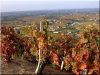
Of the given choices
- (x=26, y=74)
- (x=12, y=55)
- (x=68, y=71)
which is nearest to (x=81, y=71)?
(x=68, y=71)

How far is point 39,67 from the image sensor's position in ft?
53.9

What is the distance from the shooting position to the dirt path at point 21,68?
1625 centimetres

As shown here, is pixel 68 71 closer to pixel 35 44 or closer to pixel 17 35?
pixel 35 44

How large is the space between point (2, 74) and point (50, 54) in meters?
2.57

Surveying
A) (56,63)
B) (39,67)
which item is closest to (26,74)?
(39,67)

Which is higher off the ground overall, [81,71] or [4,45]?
Answer: [4,45]

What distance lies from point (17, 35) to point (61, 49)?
247cm

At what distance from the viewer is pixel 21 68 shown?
54.9 ft

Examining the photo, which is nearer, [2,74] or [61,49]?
[2,74]

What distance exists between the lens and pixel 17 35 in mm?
17500

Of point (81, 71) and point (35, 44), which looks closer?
point (81, 71)

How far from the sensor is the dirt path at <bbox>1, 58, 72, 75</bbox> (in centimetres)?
1625

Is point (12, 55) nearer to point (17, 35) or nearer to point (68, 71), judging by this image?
point (17, 35)

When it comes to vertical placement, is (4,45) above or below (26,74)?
above
